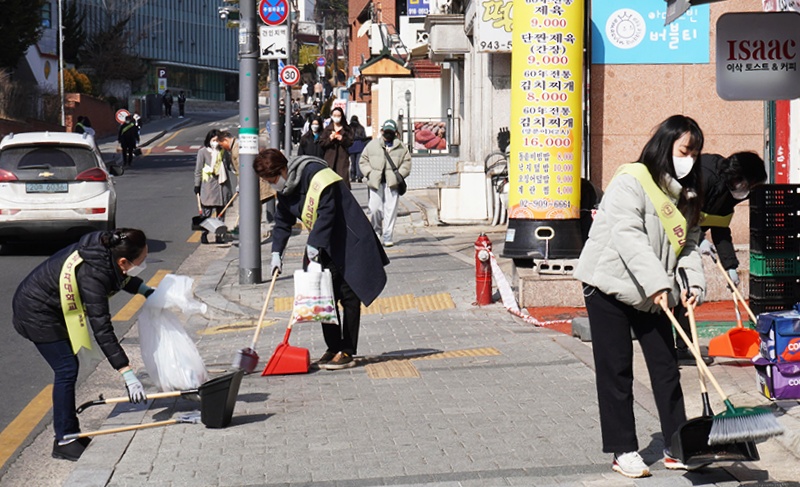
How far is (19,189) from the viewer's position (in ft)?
53.7

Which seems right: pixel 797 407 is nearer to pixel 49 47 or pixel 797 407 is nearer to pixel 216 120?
pixel 49 47

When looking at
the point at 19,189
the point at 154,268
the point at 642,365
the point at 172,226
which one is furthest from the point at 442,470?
the point at 172,226

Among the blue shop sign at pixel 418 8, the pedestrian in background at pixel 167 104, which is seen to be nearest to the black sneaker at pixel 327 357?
the blue shop sign at pixel 418 8

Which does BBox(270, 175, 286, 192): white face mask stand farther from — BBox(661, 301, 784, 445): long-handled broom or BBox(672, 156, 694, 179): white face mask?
BBox(661, 301, 784, 445): long-handled broom

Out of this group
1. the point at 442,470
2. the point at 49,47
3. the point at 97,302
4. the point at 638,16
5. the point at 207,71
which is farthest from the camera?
the point at 207,71

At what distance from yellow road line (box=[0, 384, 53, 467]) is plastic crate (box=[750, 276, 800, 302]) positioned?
4917 mm

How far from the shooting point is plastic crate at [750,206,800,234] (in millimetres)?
8125

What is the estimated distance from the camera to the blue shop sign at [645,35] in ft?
45.4

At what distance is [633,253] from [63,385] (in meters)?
3.29

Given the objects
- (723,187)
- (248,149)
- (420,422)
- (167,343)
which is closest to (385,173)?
(248,149)

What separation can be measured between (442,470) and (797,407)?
2252 mm

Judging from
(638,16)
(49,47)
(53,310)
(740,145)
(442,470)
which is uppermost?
(49,47)

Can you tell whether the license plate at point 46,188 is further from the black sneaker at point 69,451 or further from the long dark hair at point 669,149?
the long dark hair at point 669,149

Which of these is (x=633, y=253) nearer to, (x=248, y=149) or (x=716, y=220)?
(x=716, y=220)
